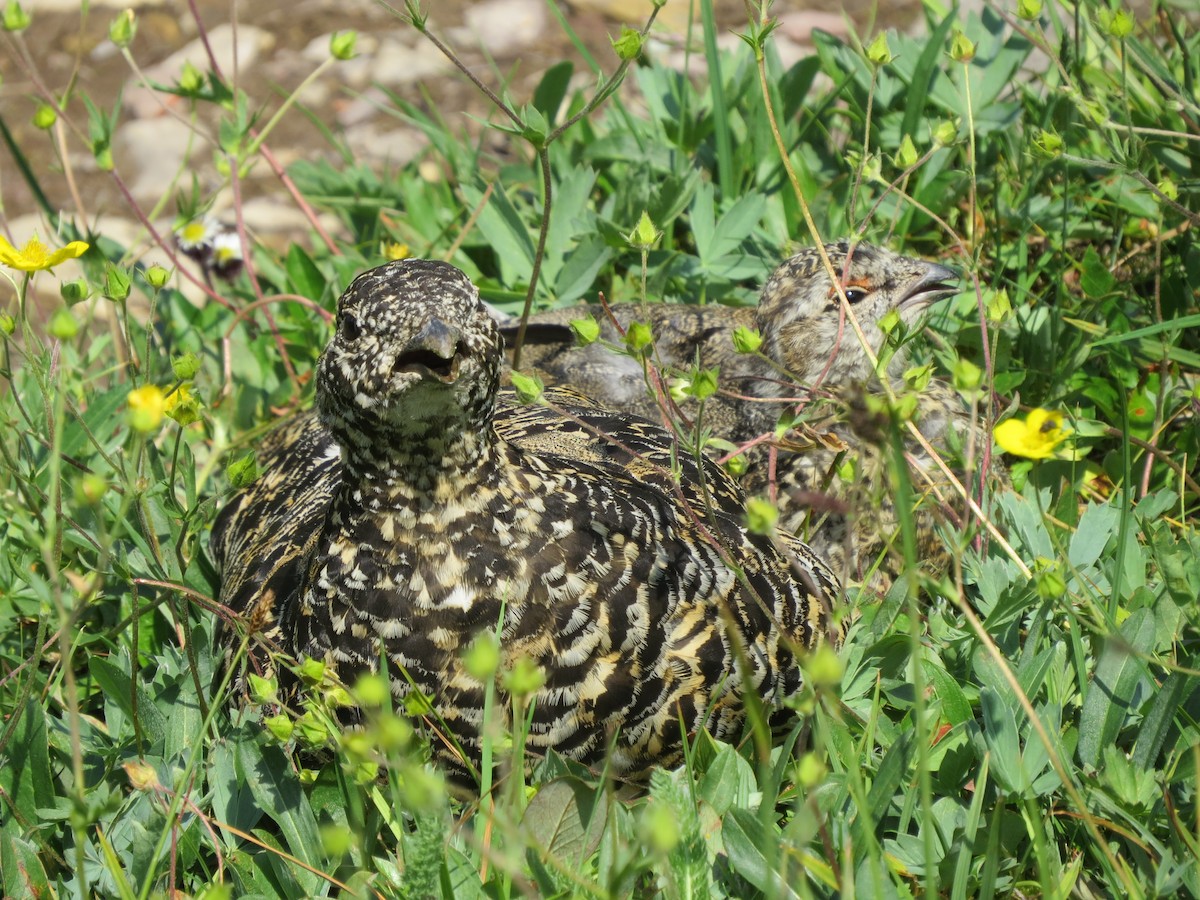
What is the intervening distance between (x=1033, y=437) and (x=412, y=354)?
1.17m

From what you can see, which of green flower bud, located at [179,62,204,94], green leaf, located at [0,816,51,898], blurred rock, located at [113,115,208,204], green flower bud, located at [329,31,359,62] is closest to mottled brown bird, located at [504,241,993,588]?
green flower bud, located at [329,31,359,62]

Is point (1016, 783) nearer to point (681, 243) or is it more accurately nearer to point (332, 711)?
point (332, 711)

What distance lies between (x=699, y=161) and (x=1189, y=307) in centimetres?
182

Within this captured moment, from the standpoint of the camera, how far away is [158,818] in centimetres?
268

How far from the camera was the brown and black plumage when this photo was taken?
2619 millimetres

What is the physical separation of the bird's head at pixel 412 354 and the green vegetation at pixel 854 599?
0.29m

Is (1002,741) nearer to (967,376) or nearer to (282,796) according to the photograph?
(967,376)

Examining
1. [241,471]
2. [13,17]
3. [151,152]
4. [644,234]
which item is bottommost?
[151,152]

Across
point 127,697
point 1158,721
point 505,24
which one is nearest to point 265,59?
point 505,24

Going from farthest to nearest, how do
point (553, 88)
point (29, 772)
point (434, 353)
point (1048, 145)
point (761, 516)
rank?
point (553, 88) → point (1048, 145) → point (29, 772) → point (434, 353) → point (761, 516)

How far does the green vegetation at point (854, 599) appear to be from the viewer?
2469 mm

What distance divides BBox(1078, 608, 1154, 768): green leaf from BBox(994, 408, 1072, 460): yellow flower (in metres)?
0.53

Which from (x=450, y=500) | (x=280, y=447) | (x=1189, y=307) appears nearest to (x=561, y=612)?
(x=450, y=500)

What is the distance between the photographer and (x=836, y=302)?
13.5 feet
